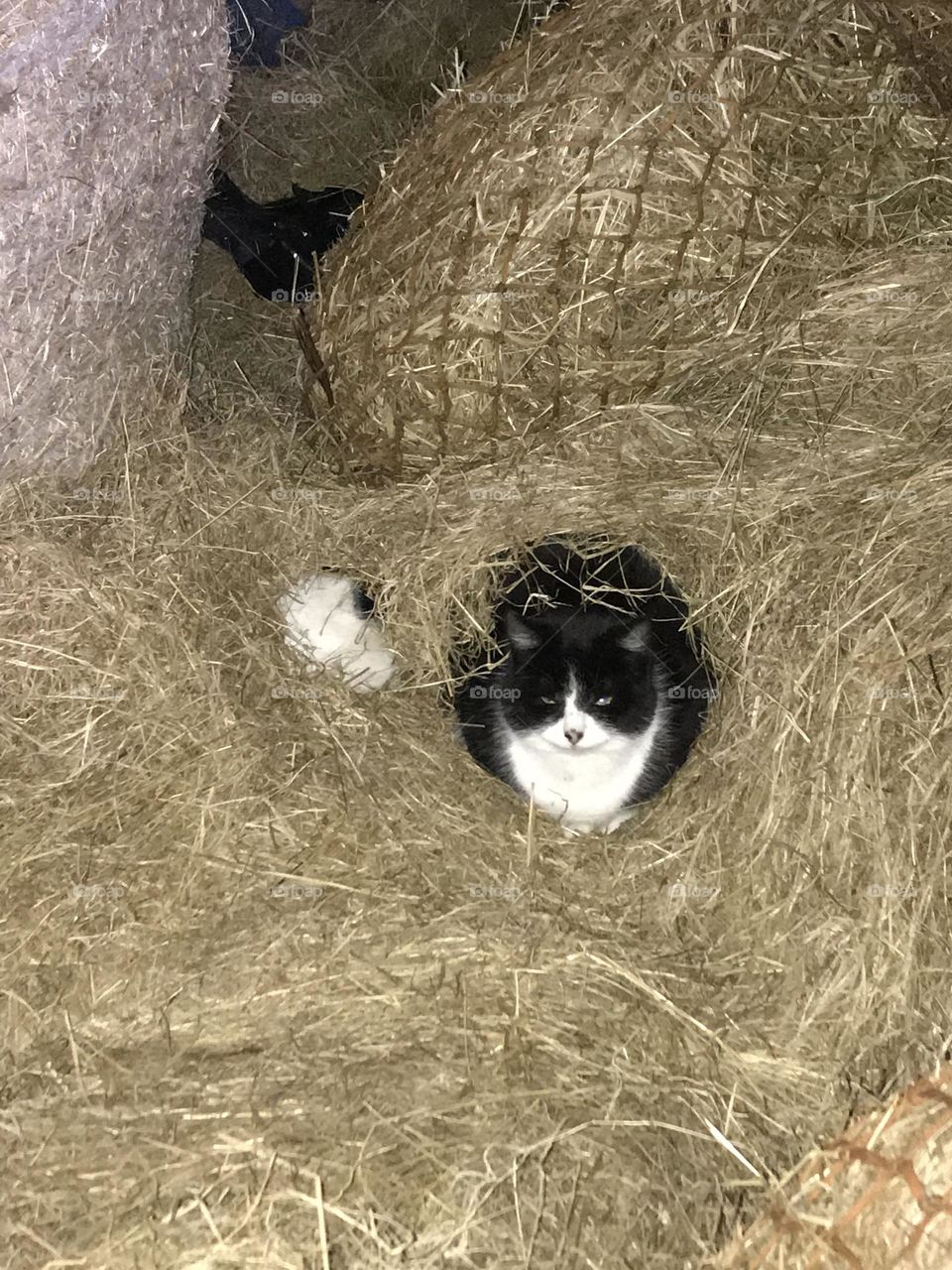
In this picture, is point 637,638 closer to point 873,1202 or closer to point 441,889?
point 441,889

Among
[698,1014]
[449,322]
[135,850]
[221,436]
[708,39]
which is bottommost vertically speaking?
[698,1014]

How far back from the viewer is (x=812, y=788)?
7.14ft

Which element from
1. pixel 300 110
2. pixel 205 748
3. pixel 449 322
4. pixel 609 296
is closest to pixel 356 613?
pixel 205 748

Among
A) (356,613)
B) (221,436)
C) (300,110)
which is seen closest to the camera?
(356,613)

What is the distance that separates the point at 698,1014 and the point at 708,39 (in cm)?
234

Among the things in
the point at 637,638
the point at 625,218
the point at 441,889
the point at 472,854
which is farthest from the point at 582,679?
the point at 625,218

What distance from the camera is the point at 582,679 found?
2430mm

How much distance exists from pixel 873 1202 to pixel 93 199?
113 inches

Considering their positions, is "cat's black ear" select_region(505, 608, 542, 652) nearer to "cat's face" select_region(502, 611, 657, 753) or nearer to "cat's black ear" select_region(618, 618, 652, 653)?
"cat's face" select_region(502, 611, 657, 753)

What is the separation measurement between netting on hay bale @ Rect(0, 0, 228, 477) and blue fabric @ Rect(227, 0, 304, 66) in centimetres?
84

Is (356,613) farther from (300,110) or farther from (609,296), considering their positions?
(300,110)

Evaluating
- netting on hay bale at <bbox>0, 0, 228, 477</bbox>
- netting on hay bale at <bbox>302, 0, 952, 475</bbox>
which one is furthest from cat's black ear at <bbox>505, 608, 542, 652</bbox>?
netting on hay bale at <bbox>0, 0, 228, 477</bbox>

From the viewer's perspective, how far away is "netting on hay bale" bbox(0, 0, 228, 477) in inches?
84.0

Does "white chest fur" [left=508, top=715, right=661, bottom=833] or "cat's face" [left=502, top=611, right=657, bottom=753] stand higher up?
"cat's face" [left=502, top=611, right=657, bottom=753]
